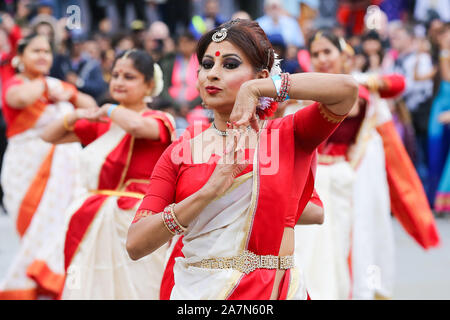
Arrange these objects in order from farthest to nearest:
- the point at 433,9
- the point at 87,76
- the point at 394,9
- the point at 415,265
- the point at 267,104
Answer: the point at 394,9, the point at 433,9, the point at 87,76, the point at 415,265, the point at 267,104

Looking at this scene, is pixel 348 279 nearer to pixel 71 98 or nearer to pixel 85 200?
pixel 85 200

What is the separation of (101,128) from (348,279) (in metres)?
2.02

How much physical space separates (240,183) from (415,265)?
5.02 m

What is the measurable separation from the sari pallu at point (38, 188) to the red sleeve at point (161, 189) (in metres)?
3.72

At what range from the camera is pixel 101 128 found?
14.4 ft

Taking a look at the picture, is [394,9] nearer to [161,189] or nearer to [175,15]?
[175,15]

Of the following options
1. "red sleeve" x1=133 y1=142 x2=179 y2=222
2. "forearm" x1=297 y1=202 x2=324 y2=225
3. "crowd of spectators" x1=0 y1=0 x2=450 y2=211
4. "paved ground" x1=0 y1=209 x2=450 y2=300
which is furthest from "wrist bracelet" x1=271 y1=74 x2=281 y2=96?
"crowd of spectators" x1=0 y1=0 x2=450 y2=211

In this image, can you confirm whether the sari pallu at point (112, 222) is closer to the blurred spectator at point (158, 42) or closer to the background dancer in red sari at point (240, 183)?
the background dancer in red sari at point (240, 183)

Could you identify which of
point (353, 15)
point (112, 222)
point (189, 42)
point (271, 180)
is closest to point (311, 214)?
point (271, 180)

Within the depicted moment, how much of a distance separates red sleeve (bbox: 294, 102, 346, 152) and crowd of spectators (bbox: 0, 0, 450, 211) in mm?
4975

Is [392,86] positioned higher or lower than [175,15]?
lower

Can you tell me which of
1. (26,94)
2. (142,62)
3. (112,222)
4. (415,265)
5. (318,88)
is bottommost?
(415,265)

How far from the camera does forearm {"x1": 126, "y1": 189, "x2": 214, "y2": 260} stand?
2.21 metres

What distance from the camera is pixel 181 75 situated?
9766 millimetres
